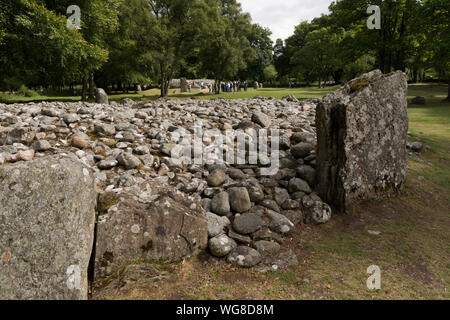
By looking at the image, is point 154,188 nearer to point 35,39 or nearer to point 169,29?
point 35,39

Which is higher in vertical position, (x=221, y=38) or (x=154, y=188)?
(x=221, y=38)

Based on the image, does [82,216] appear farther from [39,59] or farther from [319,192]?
[39,59]

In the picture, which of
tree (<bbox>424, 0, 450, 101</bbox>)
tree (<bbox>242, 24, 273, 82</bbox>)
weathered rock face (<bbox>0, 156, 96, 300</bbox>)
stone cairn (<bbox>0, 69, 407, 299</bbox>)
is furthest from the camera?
tree (<bbox>242, 24, 273, 82</bbox>)

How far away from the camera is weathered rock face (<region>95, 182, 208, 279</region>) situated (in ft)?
12.2

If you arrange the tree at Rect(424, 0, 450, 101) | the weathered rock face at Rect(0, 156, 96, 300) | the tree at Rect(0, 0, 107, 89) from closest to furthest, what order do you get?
1. the weathered rock face at Rect(0, 156, 96, 300)
2. the tree at Rect(0, 0, 107, 89)
3. the tree at Rect(424, 0, 450, 101)

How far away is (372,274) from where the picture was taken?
12.9 ft

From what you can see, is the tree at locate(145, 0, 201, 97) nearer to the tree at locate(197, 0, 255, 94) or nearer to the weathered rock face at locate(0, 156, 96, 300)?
the tree at locate(197, 0, 255, 94)

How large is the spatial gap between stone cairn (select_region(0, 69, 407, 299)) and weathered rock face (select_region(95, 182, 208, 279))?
0.01 meters

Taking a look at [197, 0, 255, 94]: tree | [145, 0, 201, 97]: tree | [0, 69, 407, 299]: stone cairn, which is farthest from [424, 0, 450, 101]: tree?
[145, 0, 201, 97]: tree

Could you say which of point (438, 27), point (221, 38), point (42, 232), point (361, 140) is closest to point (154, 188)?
point (42, 232)

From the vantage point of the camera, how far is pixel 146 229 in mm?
3977

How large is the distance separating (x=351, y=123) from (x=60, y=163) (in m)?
5.25

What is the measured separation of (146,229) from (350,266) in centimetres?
322
